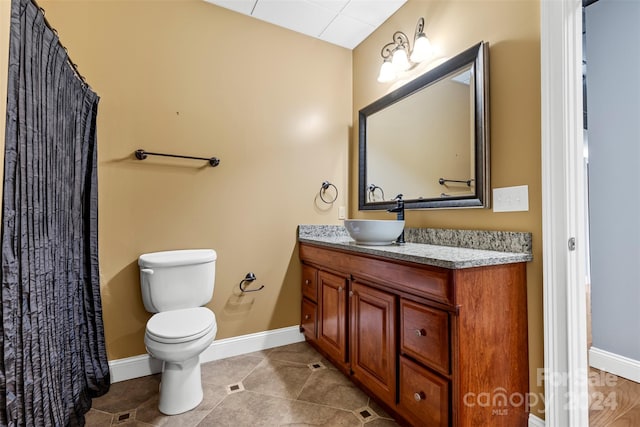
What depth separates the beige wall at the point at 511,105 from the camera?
4.48 ft

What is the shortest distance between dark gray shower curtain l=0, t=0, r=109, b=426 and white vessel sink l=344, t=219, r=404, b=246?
145 centimetres

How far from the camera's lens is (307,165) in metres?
2.52

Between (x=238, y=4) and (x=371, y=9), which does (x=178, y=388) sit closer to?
(x=238, y=4)

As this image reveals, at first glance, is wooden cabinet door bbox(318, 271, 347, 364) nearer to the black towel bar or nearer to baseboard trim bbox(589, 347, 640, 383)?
the black towel bar

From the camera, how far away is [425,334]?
1.29m

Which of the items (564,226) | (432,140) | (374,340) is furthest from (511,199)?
(374,340)

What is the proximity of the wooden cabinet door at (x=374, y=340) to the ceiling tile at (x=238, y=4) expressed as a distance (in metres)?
2.09

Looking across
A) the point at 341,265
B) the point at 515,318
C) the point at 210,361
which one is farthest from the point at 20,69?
the point at 515,318

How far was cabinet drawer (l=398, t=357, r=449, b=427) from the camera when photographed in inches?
47.9

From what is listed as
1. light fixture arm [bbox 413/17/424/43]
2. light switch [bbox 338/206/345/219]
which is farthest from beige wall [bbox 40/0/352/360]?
light fixture arm [bbox 413/17/424/43]

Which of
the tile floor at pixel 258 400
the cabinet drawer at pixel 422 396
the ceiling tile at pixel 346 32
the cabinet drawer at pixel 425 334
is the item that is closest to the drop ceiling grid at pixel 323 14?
the ceiling tile at pixel 346 32

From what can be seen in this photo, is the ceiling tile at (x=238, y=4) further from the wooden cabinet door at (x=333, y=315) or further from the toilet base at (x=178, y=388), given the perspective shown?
the toilet base at (x=178, y=388)

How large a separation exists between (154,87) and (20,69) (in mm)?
1017

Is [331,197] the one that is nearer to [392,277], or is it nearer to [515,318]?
[392,277]
